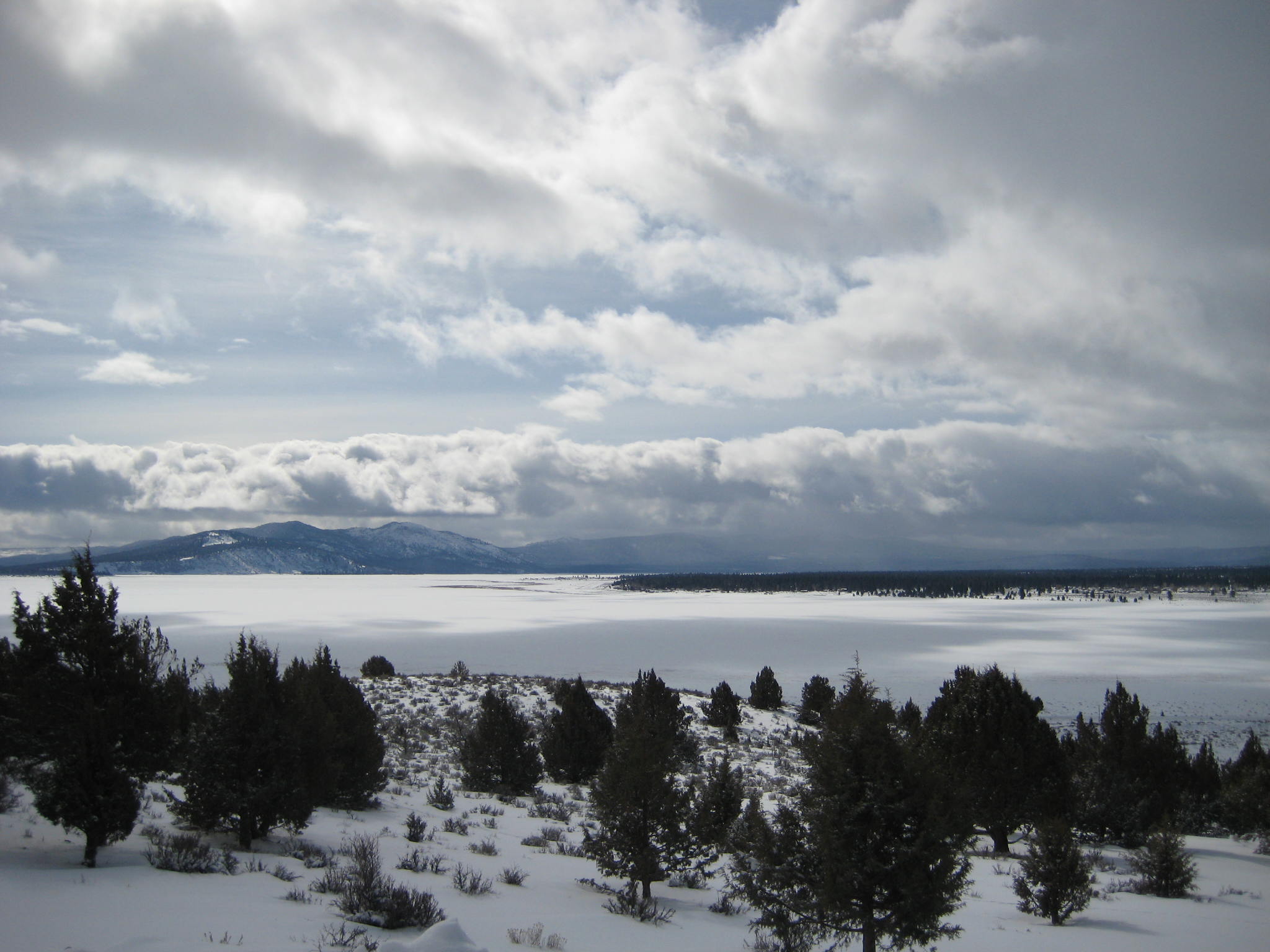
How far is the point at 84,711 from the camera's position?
31.9ft

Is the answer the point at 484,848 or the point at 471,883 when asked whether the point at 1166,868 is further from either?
the point at 471,883

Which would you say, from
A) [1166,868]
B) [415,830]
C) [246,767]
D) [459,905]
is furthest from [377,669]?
[1166,868]

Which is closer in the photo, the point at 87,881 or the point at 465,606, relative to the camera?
the point at 87,881

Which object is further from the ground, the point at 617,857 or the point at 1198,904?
the point at 617,857

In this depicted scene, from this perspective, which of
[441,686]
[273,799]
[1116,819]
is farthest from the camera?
[441,686]

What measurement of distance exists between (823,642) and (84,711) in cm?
7365

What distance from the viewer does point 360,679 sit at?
137 ft

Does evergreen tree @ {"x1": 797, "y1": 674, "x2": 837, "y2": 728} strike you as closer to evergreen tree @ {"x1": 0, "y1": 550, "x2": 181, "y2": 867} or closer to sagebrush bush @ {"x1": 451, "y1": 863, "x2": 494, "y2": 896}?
sagebrush bush @ {"x1": 451, "y1": 863, "x2": 494, "y2": 896}

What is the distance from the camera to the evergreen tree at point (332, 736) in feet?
42.0

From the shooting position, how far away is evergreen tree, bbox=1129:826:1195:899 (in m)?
14.1

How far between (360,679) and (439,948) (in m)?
38.8

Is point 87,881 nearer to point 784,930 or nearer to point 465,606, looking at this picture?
point 784,930

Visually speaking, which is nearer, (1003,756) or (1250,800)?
(1003,756)

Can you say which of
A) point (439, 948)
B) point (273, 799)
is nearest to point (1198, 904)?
point (439, 948)
